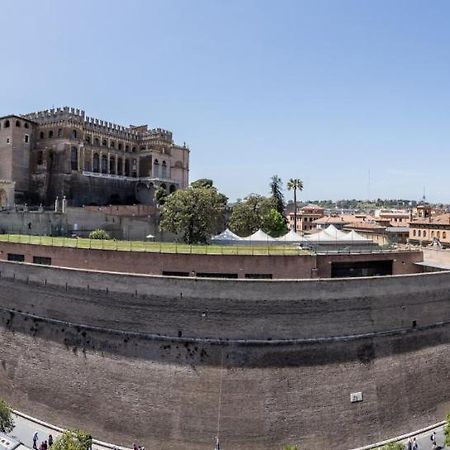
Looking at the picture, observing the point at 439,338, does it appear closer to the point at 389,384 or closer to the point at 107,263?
the point at 389,384

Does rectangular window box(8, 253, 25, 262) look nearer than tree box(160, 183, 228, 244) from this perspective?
Yes

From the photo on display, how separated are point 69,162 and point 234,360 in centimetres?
3589

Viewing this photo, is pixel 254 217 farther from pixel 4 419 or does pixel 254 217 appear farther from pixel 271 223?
pixel 4 419

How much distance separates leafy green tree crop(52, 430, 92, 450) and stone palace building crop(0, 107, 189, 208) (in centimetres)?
3176

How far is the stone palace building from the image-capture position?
157ft

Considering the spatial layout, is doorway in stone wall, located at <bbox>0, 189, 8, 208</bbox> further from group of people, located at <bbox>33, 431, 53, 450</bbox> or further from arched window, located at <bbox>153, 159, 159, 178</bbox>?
group of people, located at <bbox>33, 431, 53, 450</bbox>

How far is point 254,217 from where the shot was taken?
43.8 meters

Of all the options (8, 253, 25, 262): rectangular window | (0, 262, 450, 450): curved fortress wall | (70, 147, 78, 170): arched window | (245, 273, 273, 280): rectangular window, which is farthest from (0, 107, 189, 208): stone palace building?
(245, 273, 273, 280): rectangular window

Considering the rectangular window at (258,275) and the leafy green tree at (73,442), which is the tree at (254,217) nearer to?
the rectangular window at (258,275)

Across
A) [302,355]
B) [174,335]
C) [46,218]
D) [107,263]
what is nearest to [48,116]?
[46,218]

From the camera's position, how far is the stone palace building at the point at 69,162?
157 feet

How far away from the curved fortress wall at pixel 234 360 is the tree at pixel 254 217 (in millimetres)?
22518

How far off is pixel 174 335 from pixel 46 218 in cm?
2323

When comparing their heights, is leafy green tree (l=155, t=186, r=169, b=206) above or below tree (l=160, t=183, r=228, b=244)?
above
